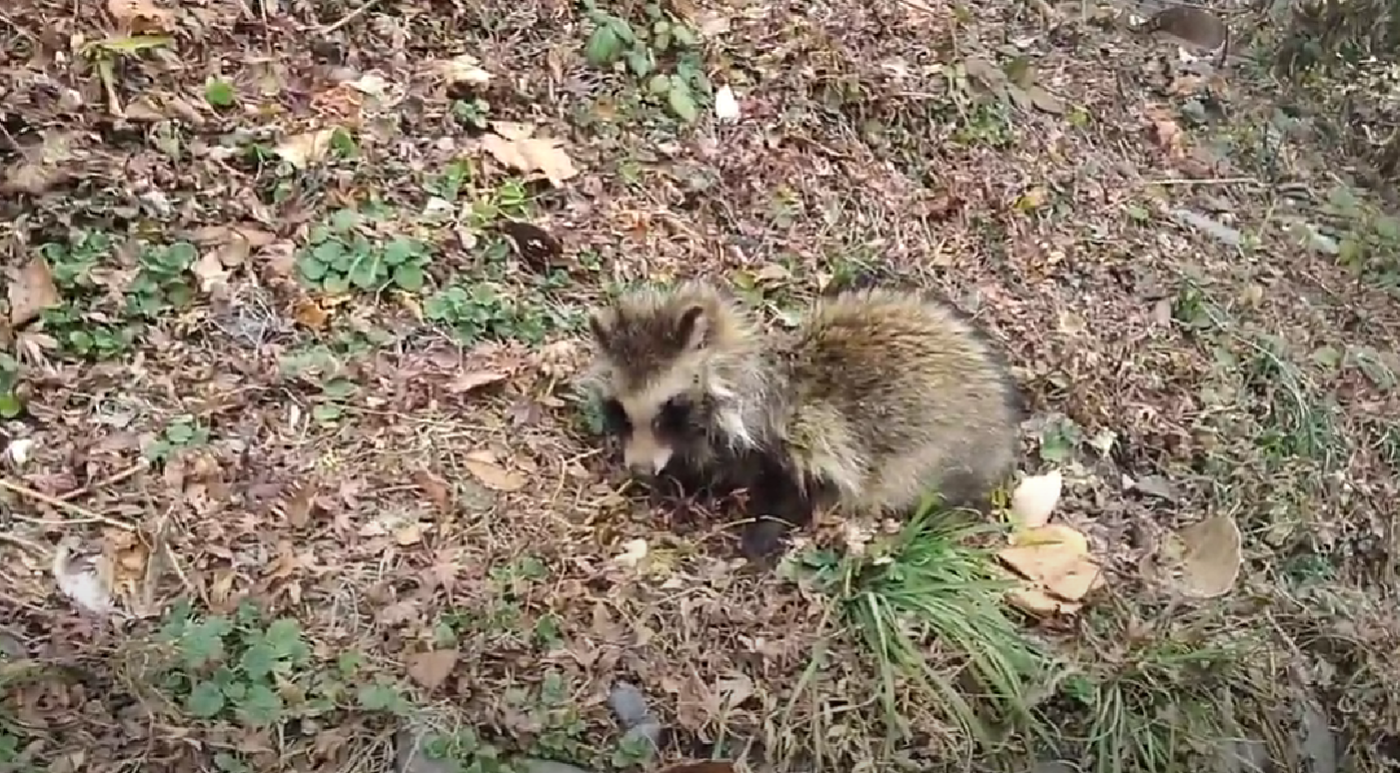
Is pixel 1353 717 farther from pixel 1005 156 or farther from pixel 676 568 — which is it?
pixel 1005 156

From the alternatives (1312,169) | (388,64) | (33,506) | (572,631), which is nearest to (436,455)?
(572,631)

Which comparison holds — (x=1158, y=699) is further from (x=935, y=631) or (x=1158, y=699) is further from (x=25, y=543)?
(x=25, y=543)

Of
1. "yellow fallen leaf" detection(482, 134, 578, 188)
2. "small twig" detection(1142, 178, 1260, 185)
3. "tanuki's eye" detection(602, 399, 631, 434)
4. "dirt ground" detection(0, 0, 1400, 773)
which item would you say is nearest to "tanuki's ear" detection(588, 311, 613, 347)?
"tanuki's eye" detection(602, 399, 631, 434)

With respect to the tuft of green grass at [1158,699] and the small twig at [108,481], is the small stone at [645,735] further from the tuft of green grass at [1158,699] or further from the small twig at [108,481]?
the small twig at [108,481]

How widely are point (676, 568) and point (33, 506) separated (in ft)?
4.22

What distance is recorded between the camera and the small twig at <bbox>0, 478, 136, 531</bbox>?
3.02 m

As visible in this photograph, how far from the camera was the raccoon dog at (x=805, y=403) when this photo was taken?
3.27 meters

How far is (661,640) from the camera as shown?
10.4 ft

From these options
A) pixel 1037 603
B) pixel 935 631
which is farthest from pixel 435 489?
pixel 1037 603

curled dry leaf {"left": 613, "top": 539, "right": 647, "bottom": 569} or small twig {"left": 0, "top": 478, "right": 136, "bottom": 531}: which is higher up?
small twig {"left": 0, "top": 478, "right": 136, "bottom": 531}

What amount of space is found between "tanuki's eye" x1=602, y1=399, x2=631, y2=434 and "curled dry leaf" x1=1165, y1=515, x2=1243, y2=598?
1357 millimetres

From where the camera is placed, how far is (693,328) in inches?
127

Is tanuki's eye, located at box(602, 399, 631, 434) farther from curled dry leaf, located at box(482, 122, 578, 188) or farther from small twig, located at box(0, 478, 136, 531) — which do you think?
small twig, located at box(0, 478, 136, 531)

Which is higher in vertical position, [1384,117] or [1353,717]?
[1384,117]
